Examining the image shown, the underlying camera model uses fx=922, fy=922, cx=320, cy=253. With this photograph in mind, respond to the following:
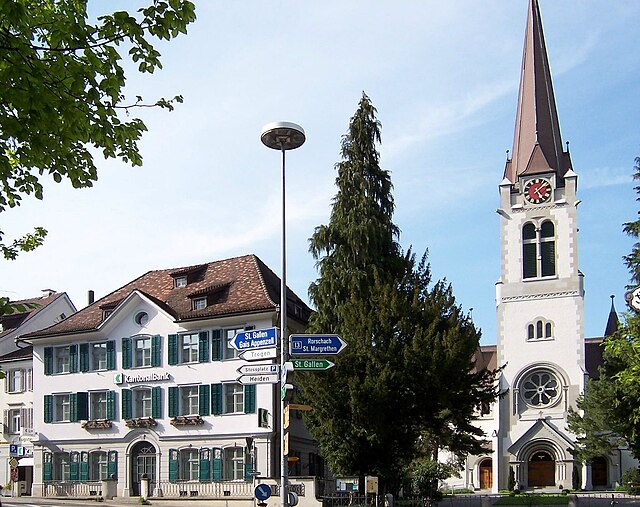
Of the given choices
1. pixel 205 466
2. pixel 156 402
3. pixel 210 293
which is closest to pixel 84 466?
pixel 156 402

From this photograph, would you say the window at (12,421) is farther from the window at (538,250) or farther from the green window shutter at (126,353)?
the window at (538,250)

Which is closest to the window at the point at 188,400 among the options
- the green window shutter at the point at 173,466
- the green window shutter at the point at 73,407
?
the green window shutter at the point at 173,466

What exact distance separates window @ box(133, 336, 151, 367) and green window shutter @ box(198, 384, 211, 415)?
11.5ft

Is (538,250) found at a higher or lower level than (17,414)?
higher

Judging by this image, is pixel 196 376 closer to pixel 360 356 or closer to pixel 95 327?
pixel 95 327

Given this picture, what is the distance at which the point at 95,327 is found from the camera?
44125 millimetres

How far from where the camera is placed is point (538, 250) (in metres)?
67.0

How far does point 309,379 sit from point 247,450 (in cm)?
829

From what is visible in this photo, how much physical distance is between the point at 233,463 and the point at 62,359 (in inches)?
440

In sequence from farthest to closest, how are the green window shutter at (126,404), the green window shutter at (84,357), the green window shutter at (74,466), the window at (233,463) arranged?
the green window shutter at (84,357) < the green window shutter at (74,466) < the green window shutter at (126,404) < the window at (233,463)

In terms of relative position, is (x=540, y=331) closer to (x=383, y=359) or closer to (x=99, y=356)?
(x=99, y=356)

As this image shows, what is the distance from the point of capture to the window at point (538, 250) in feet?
218

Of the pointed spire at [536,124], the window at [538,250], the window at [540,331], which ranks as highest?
the pointed spire at [536,124]

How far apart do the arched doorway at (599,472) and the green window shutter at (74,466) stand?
3527cm
